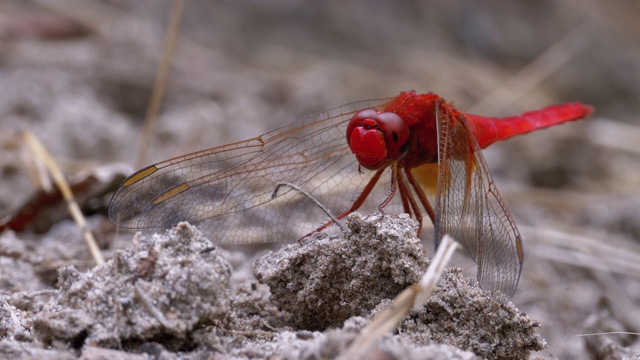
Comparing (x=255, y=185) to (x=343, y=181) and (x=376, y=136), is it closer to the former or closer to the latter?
(x=343, y=181)

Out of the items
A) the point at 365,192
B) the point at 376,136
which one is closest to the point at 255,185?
the point at 365,192

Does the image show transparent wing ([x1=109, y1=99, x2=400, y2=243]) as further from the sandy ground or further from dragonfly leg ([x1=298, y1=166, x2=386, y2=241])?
the sandy ground

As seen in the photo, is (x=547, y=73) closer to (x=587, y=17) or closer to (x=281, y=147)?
(x=587, y=17)

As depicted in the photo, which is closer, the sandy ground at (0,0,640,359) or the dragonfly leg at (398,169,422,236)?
the sandy ground at (0,0,640,359)

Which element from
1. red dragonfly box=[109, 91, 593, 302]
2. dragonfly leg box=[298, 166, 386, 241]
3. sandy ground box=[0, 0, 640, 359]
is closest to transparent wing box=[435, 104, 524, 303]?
red dragonfly box=[109, 91, 593, 302]

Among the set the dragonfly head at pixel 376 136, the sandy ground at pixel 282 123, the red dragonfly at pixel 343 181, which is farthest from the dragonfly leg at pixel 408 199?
the sandy ground at pixel 282 123

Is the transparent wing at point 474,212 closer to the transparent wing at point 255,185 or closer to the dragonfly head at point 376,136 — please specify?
the dragonfly head at point 376,136
